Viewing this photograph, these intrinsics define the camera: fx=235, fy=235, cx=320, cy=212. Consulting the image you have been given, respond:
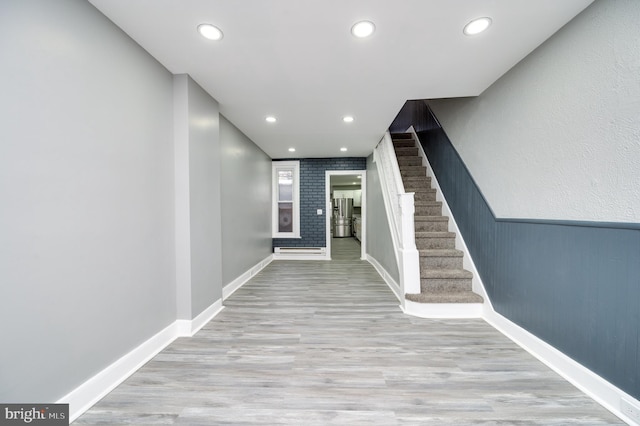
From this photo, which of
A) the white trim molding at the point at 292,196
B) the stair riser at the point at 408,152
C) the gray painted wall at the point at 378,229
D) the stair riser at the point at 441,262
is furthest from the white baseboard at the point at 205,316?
the stair riser at the point at 408,152

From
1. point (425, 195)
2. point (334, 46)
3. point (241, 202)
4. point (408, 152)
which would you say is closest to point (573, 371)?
point (425, 195)

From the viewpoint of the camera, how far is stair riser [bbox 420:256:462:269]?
9.58 feet

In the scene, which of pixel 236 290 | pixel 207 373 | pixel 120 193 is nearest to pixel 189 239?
pixel 120 193

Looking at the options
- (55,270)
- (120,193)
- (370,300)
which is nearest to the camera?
(55,270)

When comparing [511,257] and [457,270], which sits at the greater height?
[511,257]

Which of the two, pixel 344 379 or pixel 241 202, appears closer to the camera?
pixel 344 379

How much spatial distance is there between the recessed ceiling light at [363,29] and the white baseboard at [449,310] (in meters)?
2.55

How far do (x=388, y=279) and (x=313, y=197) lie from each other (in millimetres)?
2705

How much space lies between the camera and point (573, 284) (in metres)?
1.59

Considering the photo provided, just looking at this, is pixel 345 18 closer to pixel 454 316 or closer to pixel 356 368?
pixel 356 368

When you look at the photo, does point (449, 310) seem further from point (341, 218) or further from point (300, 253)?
point (341, 218)

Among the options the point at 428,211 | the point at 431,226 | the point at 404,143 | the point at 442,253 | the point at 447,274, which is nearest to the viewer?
the point at 447,274

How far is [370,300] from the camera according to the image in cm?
303

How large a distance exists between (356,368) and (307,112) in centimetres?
270
